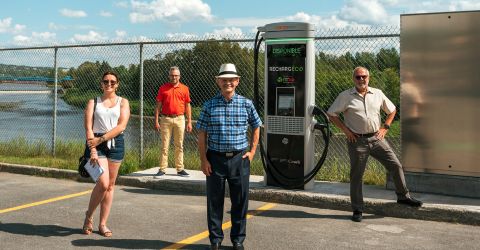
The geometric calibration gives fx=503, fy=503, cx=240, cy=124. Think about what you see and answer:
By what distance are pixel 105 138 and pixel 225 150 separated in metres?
1.35

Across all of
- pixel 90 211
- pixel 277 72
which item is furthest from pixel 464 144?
pixel 90 211

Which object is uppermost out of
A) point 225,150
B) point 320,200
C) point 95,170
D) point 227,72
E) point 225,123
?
point 227,72

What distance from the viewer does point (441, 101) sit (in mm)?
6520

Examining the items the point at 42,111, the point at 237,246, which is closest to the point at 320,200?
the point at 237,246

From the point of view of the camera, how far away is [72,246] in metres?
5.00

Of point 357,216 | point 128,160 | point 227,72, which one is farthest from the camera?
point 128,160

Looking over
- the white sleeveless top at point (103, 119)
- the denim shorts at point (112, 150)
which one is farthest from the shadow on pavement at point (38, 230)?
the white sleeveless top at point (103, 119)

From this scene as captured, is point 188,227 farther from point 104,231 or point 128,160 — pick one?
point 128,160

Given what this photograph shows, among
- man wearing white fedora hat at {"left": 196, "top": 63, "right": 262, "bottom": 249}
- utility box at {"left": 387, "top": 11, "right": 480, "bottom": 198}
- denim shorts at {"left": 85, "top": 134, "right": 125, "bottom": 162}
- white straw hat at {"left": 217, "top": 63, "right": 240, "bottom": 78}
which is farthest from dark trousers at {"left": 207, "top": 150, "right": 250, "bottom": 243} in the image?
utility box at {"left": 387, "top": 11, "right": 480, "bottom": 198}

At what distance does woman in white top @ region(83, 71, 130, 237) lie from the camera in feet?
16.9

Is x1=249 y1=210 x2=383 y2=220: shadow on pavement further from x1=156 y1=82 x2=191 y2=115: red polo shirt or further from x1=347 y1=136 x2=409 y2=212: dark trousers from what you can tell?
x1=156 y1=82 x2=191 y2=115: red polo shirt

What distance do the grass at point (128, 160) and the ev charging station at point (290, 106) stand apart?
1.14 meters

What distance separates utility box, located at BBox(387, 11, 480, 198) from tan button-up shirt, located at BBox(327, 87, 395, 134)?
0.97 m

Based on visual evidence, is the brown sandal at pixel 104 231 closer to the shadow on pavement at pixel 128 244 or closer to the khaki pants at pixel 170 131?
the shadow on pavement at pixel 128 244
